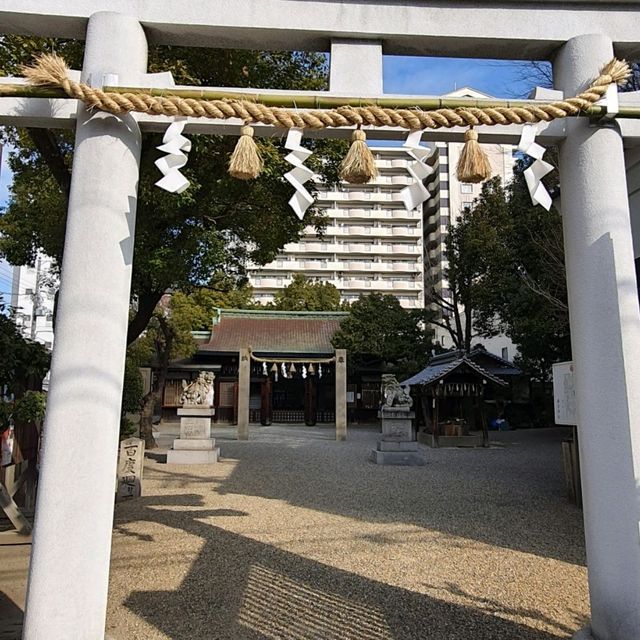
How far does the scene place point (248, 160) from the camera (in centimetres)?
268

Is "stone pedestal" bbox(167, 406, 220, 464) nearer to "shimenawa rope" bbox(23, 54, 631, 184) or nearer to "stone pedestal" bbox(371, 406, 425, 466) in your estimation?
"stone pedestal" bbox(371, 406, 425, 466)

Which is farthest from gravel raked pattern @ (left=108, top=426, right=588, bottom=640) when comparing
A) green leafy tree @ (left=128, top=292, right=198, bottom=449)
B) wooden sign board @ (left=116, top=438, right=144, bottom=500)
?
green leafy tree @ (left=128, top=292, right=198, bottom=449)

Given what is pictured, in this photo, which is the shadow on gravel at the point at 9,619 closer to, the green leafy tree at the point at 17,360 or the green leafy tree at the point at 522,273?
the green leafy tree at the point at 17,360

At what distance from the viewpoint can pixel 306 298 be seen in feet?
107

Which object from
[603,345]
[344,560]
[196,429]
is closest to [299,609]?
[344,560]

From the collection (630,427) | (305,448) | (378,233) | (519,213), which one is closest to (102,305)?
(630,427)

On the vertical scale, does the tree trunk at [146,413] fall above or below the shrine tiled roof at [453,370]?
below

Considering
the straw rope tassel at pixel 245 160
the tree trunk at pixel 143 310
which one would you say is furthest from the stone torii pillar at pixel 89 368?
the tree trunk at pixel 143 310

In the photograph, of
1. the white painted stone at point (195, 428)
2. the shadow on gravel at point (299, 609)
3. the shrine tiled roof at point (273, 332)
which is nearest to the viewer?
the shadow on gravel at point (299, 609)

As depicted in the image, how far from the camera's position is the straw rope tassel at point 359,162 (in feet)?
8.93

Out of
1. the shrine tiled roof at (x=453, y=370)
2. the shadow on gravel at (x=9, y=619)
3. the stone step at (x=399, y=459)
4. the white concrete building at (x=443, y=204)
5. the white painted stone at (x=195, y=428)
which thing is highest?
the white concrete building at (x=443, y=204)

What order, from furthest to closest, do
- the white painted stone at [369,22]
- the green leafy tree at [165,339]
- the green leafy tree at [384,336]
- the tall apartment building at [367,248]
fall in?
the tall apartment building at [367,248], the green leafy tree at [384,336], the green leafy tree at [165,339], the white painted stone at [369,22]

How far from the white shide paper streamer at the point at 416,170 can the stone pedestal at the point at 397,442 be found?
8928 mm

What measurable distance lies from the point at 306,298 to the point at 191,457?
2230 cm
